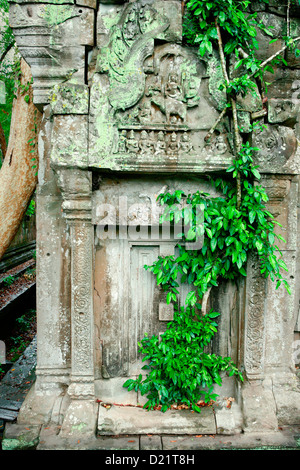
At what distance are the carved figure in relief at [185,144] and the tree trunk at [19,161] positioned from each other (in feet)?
6.70

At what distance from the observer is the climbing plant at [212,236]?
2.98 metres

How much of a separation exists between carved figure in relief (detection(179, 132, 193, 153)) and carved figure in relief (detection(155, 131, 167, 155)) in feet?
0.52

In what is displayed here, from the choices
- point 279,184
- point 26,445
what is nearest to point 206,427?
point 26,445

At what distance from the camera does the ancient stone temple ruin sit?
3045 mm

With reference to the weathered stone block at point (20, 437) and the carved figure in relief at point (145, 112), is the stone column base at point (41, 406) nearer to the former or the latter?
the weathered stone block at point (20, 437)

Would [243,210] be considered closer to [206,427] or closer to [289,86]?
[289,86]

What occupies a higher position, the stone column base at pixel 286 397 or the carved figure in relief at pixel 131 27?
the carved figure in relief at pixel 131 27
